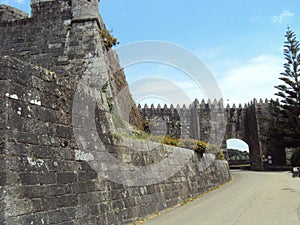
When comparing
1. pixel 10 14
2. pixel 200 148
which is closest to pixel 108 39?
pixel 10 14

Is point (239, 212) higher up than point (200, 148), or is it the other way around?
point (200, 148)

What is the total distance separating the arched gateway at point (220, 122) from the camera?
28.9m

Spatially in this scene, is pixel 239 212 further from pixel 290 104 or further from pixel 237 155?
pixel 237 155

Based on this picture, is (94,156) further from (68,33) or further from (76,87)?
(68,33)

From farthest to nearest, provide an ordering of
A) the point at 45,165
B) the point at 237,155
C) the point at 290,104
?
the point at 237,155 < the point at 290,104 < the point at 45,165

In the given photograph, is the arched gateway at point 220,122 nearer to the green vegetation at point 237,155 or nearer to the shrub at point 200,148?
the shrub at point 200,148

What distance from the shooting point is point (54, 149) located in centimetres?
503

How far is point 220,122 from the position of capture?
31297 millimetres

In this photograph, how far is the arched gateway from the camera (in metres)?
28.9

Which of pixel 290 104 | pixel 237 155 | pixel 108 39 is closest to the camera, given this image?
pixel 108 39

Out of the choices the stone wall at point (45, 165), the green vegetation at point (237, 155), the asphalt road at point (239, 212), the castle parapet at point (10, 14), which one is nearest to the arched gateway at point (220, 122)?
the green vegetation at point (237, 155)

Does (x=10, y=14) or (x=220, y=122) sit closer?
(x=10, y=14)

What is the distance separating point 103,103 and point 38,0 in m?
7.40

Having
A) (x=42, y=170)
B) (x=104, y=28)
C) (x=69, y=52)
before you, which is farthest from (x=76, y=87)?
(x=104, y=28)
